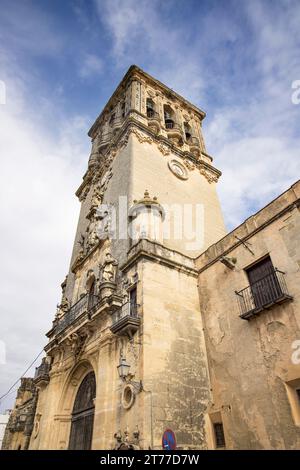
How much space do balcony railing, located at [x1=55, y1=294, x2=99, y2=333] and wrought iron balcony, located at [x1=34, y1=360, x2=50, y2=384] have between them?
1.75 meters

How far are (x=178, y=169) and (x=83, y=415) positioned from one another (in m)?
13.2

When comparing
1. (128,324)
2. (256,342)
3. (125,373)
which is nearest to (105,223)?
(128,324)

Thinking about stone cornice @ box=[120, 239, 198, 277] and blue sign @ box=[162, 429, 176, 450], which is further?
stone cornice @ box=[120, 239, 198, 277]

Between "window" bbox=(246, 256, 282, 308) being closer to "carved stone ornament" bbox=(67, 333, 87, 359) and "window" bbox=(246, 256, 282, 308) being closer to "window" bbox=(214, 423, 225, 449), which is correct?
"window" bbox=(214, 423, 225, 449)

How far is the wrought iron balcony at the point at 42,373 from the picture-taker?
14297 mm

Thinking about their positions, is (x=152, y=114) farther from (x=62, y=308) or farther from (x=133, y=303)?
(x=133, y=303)

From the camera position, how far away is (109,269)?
1268 centimetres

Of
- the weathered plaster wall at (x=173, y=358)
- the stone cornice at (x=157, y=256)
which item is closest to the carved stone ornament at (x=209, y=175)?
the stone cornice at (x=157, y=256)

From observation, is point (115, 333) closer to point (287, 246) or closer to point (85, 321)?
point (85, 321)

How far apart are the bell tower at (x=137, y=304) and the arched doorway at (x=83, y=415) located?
3.0 inches

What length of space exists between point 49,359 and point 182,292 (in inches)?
316

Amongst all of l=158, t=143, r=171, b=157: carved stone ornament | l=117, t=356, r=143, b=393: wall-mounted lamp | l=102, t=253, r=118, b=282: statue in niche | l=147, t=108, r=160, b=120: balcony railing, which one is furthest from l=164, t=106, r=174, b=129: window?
l=117, t=356, r=143, b=393: wall-mounted lamp

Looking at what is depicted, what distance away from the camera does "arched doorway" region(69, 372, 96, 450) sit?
36.4ft

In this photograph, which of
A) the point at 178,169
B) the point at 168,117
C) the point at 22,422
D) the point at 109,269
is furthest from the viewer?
the point at 168,117
